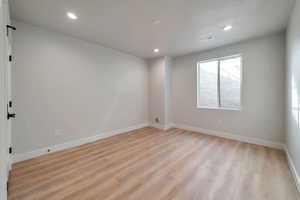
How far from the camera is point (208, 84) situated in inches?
152

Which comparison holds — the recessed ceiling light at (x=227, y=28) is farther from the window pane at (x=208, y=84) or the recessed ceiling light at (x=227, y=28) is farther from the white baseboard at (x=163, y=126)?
the white baseboard at (x=163, y=126)

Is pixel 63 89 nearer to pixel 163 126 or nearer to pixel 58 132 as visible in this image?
pixel 58 132

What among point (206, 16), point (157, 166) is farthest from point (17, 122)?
point (206, 16)

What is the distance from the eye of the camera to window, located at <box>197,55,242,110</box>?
10.8 ft

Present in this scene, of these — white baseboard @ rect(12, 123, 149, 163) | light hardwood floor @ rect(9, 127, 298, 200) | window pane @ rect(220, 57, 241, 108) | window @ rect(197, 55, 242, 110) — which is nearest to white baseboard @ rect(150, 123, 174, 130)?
white baseboard @ rect(12, 123, 149, 163)

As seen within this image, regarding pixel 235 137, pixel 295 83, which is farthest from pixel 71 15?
pixel 235 137

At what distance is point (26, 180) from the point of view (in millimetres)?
1772

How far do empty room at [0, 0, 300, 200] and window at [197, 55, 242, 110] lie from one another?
0.10ft

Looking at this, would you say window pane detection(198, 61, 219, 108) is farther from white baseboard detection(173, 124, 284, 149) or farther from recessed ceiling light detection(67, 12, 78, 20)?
recessed ceiling light detection(67, 12, 78, 20)

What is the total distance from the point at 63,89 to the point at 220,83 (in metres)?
4.12

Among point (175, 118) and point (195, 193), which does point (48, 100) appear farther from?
point (175, 118)

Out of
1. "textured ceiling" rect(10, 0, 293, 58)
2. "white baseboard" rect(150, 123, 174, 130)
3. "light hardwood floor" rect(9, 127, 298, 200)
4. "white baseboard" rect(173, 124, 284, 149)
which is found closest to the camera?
"light hardwood floor" rect(9, 127, 298, 200)

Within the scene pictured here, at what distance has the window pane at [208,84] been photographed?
12.2ft

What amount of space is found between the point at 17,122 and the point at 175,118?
13.4ft
